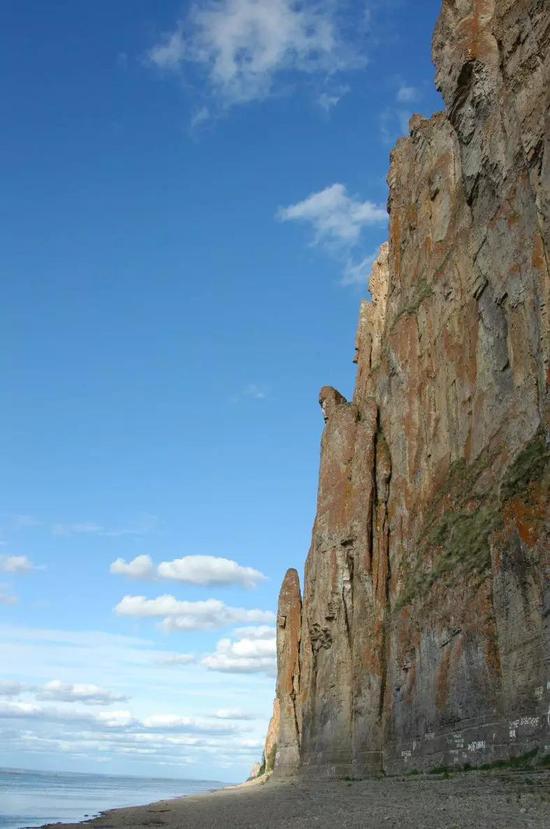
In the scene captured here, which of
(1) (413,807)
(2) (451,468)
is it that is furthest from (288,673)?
(1) (413,807)

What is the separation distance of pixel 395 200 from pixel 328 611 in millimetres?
33742

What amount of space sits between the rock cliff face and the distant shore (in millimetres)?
2695

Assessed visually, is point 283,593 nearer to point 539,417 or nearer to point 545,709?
point 539,417

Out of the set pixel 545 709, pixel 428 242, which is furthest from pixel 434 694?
pixel 428 242

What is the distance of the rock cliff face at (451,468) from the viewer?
30406 millimetres

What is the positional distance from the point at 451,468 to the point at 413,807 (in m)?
24.0

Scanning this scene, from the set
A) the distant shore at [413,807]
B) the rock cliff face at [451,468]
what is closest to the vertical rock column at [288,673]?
the rock cliff face at [451,468]

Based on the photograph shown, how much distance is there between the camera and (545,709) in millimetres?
25766

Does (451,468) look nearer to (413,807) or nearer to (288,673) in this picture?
(413,807)

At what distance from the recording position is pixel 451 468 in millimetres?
44750

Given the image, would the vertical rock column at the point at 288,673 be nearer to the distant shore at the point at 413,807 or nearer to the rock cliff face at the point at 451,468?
the rock cliff face at the point at 451,468

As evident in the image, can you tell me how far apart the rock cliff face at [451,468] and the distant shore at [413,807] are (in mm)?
2695

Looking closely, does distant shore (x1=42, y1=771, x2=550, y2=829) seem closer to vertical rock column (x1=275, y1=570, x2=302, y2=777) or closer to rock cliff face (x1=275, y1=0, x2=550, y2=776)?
rock cliff face (x1=275, y1=0, x2=550, y2=776)

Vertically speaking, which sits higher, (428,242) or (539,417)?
(428,242)
